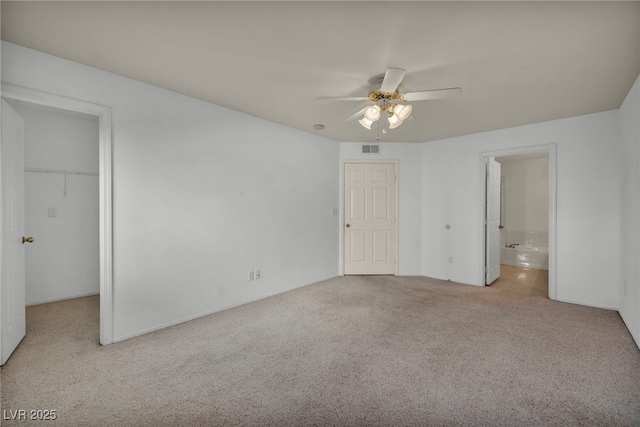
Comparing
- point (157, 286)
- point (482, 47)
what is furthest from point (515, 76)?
point (157, 286)

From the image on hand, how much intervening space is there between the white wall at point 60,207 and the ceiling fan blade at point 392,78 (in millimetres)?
3852

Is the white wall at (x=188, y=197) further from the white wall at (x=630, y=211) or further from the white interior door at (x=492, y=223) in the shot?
the white wall at (x=630, y=211)

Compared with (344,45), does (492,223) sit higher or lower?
lower

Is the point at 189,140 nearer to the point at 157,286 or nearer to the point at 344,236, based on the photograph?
the point at 157,286

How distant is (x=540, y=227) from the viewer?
6824 millimetres

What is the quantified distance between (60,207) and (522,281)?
716 cm

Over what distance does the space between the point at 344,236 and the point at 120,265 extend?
3.51m

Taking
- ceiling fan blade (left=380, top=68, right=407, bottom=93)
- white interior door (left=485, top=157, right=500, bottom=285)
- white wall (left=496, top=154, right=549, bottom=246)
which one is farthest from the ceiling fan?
white wall (left=496, top=154, right=549, bottom=246)

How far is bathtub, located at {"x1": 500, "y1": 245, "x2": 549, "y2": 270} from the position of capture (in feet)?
20.3

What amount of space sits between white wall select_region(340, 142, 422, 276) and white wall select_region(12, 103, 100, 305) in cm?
414

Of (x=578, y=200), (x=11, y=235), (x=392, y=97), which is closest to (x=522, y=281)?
(x=578, y=200)

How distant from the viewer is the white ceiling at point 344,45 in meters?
1.81

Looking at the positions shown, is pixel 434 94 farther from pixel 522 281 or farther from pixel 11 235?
pixel 522 281

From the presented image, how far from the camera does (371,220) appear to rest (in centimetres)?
546
